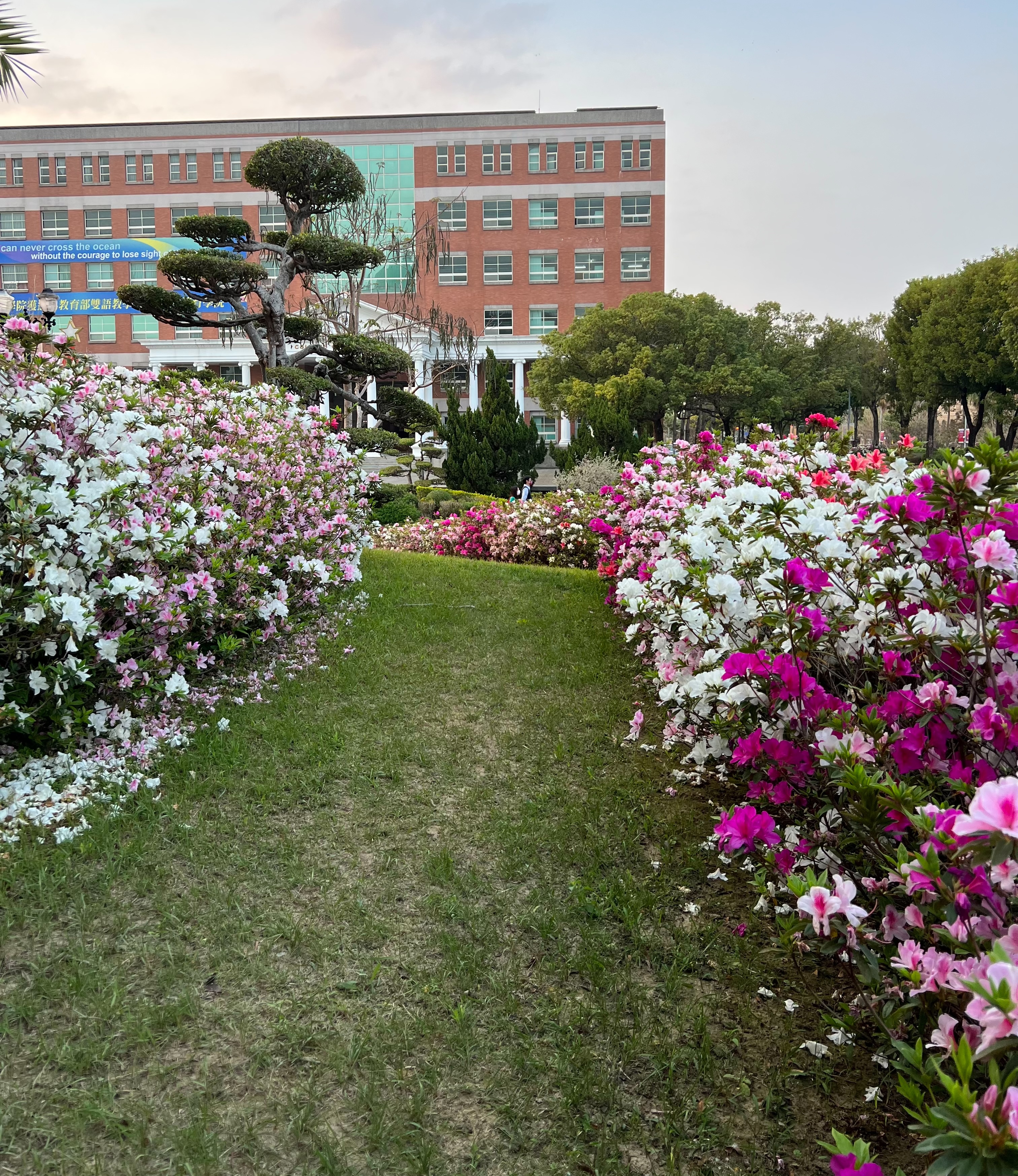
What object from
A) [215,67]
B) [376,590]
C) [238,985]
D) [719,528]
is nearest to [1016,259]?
[215,67]

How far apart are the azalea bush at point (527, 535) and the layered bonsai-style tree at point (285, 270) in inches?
178

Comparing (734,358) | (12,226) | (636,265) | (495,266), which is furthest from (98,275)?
(734,358)

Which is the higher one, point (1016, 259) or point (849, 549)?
point (1016, 259)

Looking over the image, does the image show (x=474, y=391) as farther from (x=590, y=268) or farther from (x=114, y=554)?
(x=114, y=554)

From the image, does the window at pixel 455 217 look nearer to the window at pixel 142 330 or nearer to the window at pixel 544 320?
the window at pixel 544 320

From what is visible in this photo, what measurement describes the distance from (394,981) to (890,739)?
71.2 inches

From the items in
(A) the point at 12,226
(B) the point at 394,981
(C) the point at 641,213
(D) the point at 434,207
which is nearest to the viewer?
(B) the point at 394,981

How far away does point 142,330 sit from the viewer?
49.7 meters

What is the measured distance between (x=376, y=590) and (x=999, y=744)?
24.0ft

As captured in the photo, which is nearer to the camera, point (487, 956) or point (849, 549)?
point (487, 956)

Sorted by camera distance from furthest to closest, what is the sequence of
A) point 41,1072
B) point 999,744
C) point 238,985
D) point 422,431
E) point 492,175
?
point 492,175 → point 422,431 → point 238,985 → point 41,1072 → point 999,744

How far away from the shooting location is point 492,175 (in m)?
49.8

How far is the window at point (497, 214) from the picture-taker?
49250 mm

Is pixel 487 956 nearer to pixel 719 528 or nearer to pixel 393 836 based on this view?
pixel 393 836
